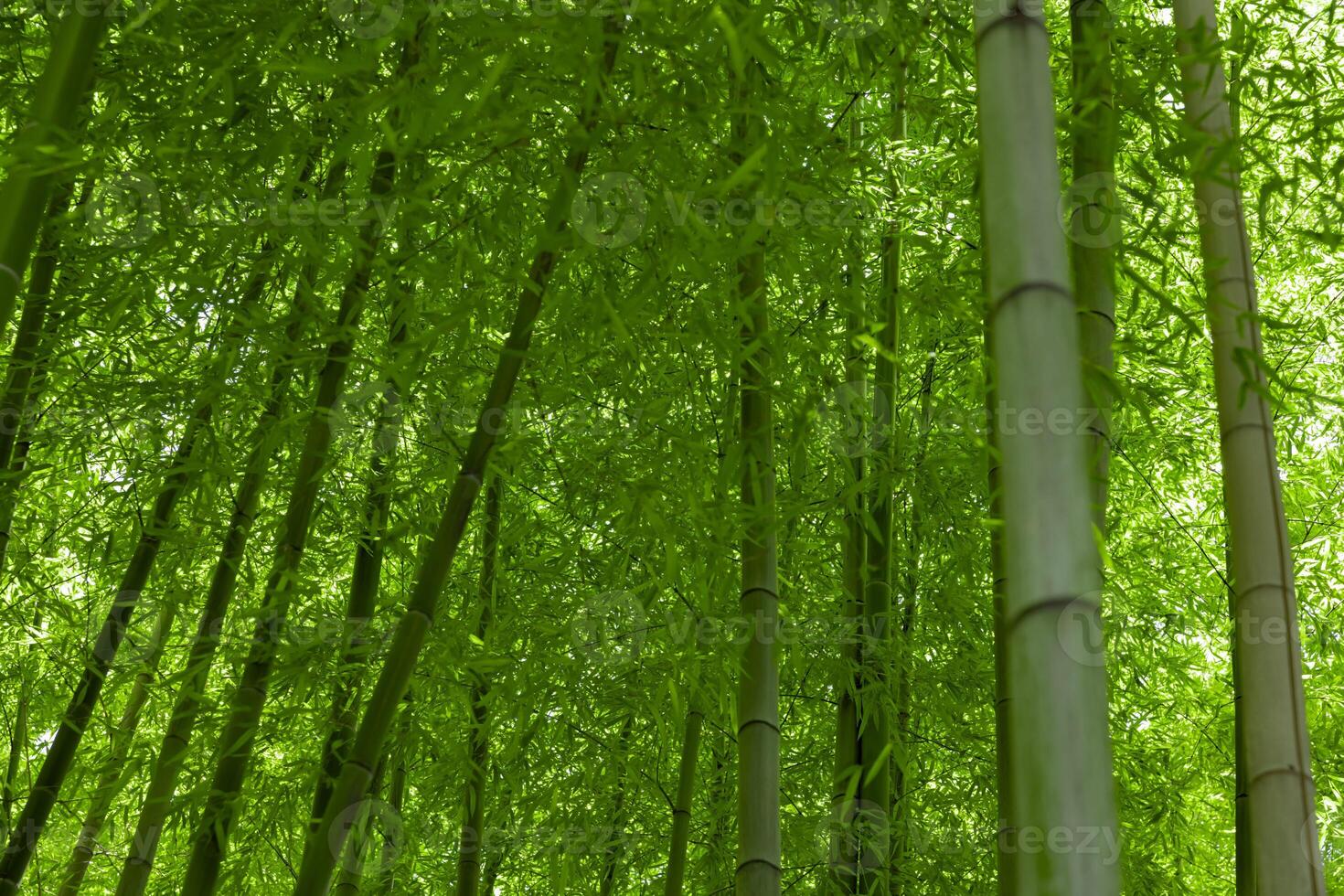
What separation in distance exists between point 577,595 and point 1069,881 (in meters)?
2.09

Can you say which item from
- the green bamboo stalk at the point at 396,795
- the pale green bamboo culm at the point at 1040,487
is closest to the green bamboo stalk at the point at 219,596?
the green bamboo stalk at the point at 396,795

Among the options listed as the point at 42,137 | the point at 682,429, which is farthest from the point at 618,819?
the point at 42,137

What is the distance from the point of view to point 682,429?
9.58 ft

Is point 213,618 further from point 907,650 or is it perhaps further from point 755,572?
point 907,650

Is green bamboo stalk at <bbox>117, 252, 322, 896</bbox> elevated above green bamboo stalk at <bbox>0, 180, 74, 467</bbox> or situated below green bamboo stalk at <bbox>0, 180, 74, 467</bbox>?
below

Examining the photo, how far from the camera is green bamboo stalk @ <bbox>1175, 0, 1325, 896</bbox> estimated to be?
159 cm

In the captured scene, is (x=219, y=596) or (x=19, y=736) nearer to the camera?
(x=219, y=596)

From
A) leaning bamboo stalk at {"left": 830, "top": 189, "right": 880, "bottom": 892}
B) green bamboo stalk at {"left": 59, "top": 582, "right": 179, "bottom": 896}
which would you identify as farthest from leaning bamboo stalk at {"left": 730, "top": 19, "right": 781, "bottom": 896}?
green bamboo stalk at {"left": 59, "top": 582, "right": 179, "bottom": 896}

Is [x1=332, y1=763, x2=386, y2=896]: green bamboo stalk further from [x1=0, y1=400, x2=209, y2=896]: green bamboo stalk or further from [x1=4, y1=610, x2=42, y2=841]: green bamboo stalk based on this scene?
[x1=4, y1=610, x2=42, y2=841]: green bamboo stalk

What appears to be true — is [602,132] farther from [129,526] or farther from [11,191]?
[129,526]

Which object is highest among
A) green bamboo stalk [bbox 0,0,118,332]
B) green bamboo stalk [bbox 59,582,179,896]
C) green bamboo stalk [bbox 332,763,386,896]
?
green bamboo stalk [bbox 0,0,118,332]

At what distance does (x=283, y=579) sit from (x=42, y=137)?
3.12 feet

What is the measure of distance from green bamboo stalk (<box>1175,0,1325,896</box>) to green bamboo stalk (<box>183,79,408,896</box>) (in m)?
1.35

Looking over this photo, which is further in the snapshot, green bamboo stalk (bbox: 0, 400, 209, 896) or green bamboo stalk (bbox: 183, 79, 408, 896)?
green bamboo stalk (bbox: 0, 400, 209, 896)
